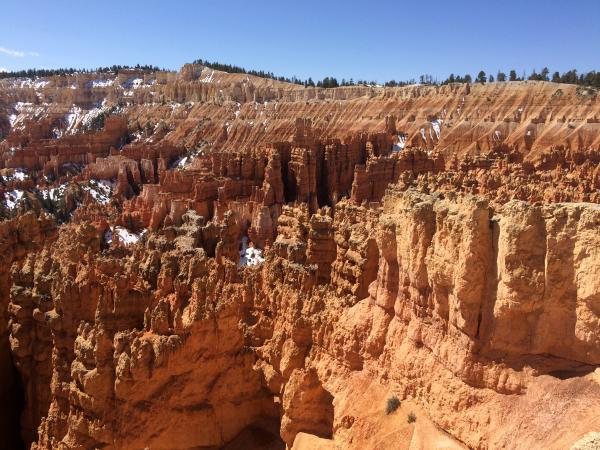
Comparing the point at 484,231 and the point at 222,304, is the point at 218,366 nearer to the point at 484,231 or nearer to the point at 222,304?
the point at 222,304

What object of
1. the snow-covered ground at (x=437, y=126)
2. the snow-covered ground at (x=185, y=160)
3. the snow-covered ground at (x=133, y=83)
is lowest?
the snow-covered ground at (x=185, y=160)

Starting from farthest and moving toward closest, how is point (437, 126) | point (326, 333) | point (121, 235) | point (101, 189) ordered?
point (437, 126) → point (101, 189) → point (121, 235) → point (326, 333)

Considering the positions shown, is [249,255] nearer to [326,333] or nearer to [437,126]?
[326,333]

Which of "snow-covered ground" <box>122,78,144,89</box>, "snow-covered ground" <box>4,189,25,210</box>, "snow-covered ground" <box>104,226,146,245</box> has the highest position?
"snow-covered ground" <box>122,78,144,89</box>

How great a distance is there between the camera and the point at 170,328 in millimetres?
16688

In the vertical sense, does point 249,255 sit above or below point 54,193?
below

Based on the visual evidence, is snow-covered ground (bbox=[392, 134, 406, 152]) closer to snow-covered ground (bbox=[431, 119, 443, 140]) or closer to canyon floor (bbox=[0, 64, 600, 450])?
snow-covered ground (bbox=[431, 119, 443, 140])

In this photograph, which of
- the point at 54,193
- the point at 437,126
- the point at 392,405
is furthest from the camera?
the point at 437,126

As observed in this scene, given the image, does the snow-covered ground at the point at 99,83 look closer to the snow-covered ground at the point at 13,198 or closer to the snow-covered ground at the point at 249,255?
the snow-covered ground at the point at 13,198

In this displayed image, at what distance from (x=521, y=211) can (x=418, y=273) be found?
11.3ft

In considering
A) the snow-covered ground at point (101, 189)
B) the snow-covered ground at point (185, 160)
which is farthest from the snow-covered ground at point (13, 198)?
the snow-covered ground at point (185, 160)

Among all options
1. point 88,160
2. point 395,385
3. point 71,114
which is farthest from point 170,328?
point 71,114

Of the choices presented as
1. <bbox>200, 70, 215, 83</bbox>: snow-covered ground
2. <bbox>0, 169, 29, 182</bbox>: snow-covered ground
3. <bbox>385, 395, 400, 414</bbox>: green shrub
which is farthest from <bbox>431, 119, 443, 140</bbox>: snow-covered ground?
<bbox>200, 70, 215, 83</bbox>: snow-covered ground

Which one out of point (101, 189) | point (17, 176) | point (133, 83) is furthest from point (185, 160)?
point (133, 83)
